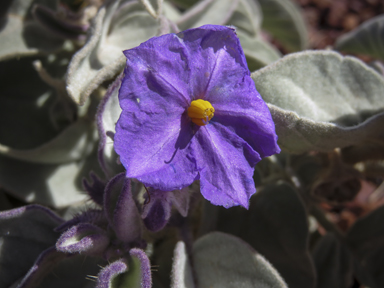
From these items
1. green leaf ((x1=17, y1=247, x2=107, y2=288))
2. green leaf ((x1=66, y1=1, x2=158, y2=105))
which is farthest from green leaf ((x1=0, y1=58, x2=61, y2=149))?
green leaf ((x1=17, y1=247, x2=107, y2=288))

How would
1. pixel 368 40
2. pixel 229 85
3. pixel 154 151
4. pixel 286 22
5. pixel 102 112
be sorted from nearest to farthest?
pixel 154 151 → pixel 229 85 → pixel 102 112 → pixel 368 40 → pixel 286 22

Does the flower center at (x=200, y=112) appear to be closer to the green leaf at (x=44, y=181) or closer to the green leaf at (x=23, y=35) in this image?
the green leaf at (x=44, y=181)

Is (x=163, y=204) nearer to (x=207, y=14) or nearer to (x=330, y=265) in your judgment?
(x=330, y=265)

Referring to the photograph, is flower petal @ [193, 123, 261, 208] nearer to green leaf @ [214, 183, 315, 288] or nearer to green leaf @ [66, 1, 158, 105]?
green leaf @ [66, 1, 158, 105]

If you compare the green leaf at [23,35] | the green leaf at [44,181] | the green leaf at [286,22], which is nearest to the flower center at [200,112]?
the green leaf at [44,181]

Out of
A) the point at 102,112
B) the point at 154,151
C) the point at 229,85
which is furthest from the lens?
the point at 102,112

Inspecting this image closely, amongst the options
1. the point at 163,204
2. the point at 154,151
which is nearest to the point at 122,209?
the point at 163,204
